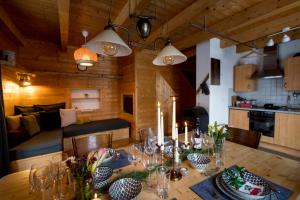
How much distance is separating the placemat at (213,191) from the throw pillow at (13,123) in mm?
2896

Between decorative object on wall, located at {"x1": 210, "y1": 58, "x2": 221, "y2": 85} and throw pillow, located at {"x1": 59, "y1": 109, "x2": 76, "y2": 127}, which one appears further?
throw pillow, located at {"x1": 59, "y1": 109, "x2": 76, "y2": 127}

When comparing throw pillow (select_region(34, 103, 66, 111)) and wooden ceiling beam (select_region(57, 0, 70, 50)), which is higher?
wooden ceiling beam (select_region(57, 0, 70, 50))

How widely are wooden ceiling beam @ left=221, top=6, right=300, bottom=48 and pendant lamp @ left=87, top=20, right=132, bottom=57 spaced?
2852 mm

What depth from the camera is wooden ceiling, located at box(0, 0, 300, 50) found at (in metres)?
2.05

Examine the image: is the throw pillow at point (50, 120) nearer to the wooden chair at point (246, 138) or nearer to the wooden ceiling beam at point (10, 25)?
the wooden ceiling beam at point (10, 25)

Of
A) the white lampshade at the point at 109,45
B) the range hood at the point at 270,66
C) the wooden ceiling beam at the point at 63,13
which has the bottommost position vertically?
the white lampshade at the point at 109,45

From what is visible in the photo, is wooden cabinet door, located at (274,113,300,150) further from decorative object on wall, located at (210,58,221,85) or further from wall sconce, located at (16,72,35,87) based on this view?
wall sconce, located at (16,72,35,87)

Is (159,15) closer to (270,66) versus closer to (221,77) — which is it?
(221,77)

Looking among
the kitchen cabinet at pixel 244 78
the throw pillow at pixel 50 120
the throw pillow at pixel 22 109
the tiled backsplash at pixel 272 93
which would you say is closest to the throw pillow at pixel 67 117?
the throw pillow at pixel 50 120

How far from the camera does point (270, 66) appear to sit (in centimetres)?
360

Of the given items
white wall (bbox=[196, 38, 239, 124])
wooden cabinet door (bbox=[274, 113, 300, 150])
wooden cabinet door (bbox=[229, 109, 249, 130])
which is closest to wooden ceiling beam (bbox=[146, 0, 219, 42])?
white wall (bbox=[196, 38, 239, 124])

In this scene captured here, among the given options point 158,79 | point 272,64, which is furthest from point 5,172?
point 272,64

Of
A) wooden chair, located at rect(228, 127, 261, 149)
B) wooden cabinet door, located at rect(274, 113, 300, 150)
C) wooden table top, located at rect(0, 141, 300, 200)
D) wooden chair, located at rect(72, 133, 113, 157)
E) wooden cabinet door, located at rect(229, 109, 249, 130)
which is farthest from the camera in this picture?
wooden cabinet door, located at rect(229, 109, 249, 130)

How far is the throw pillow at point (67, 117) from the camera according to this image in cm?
354
